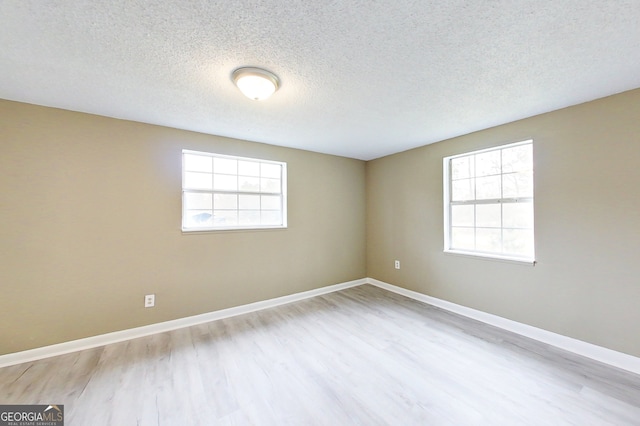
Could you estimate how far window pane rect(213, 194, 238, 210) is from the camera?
3.17 metres

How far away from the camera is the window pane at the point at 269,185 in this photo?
11.6ft

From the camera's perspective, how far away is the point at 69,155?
2324mm

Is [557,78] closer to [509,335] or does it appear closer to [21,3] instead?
[509,335]

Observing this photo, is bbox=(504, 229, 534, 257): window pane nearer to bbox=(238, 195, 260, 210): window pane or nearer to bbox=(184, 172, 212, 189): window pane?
bbox=(238, 195, 260, 210): window pane

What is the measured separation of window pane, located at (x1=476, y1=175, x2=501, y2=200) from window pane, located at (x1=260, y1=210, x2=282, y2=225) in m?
2.79

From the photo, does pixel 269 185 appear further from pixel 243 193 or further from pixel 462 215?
pixel 462 215

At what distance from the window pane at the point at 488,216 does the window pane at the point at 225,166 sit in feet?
10.9

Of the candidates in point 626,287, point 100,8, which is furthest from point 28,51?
→ point 626,287

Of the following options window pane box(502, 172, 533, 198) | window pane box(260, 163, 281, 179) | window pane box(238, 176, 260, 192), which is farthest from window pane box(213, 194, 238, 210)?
window pane box(502, 172, 533, 198)

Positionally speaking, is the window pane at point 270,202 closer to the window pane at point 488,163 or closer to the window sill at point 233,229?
the window sill at point 233,229

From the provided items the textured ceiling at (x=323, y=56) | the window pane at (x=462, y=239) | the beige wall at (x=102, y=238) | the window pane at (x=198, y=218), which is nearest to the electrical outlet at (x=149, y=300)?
the beige wall at (x=102, y=238)

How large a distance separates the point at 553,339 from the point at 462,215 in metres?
1.57

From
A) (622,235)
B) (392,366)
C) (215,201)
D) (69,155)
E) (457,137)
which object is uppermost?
(457,137)

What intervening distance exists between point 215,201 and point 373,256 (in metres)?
2.89
